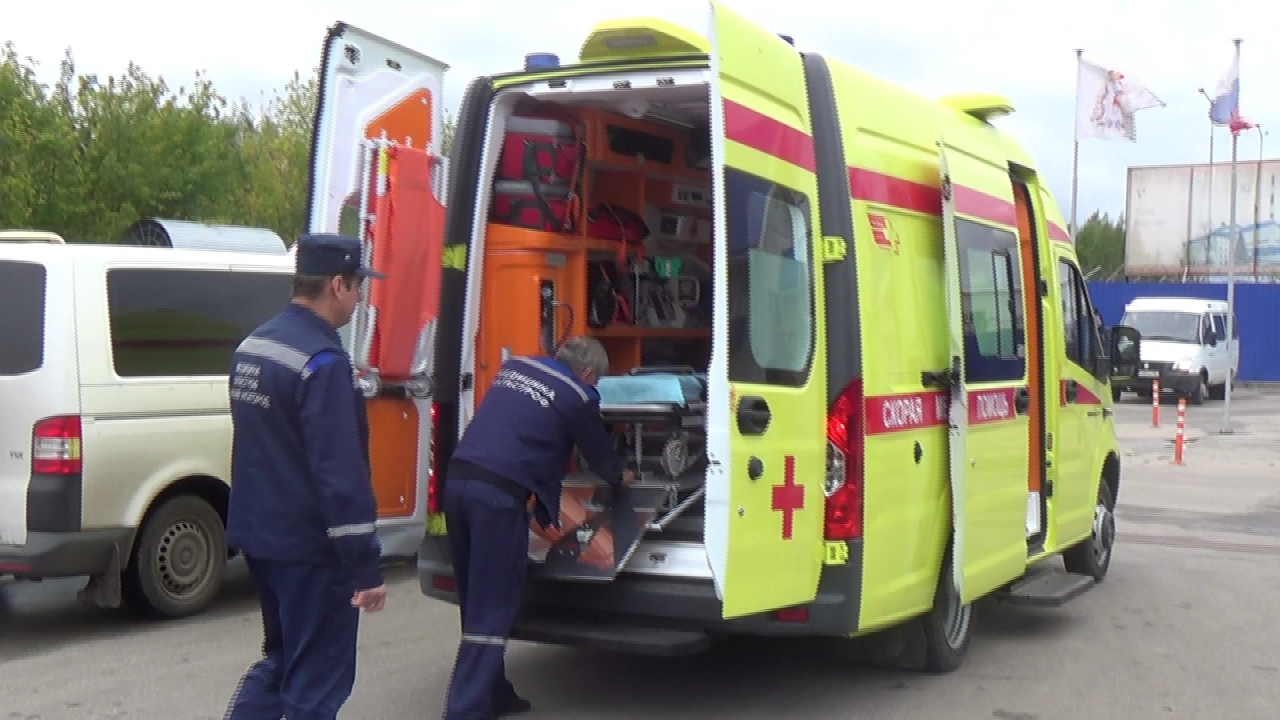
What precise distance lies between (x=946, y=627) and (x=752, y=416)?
2083 millimetres

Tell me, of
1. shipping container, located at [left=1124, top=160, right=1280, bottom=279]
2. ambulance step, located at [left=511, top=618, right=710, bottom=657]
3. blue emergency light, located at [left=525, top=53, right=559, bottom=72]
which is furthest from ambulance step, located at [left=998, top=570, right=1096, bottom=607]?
shipping container, located at [left=1124, top=160, right=1280, bottom=279]

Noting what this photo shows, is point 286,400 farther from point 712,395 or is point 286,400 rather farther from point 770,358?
point 770,358

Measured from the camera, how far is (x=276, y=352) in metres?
4.37

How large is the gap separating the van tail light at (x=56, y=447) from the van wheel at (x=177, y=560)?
2.30 feet

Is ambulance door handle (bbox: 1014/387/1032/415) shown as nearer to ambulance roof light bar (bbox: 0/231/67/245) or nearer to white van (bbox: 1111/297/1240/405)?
ambulance roof light bar (bbox: 0/231/67/245)

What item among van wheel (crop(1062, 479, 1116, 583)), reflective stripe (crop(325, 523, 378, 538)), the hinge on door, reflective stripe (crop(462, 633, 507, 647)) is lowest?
van wheel (crop(1062, 479, 1116, 583))

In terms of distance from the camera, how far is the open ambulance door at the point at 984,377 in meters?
5.96

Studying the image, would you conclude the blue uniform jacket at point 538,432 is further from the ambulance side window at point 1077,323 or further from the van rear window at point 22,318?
the ambulance side window at point 1077,323

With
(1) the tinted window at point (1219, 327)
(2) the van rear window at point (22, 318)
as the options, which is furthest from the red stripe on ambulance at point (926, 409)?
(1) the tinted window at point (1219, 327)

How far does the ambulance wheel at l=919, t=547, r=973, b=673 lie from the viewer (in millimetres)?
6094

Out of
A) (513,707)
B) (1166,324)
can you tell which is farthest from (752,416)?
(1166,324)

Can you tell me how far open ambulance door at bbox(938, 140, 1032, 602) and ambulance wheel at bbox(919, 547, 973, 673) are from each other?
0.10m

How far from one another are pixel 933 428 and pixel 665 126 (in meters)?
2.27

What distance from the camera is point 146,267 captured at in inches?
300
